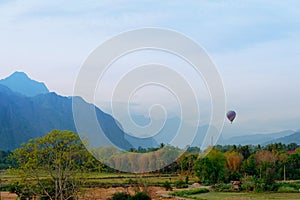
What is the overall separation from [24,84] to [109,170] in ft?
234

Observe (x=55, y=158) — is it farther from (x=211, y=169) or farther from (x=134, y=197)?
(x=211, y=169)

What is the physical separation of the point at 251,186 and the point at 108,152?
289 inches

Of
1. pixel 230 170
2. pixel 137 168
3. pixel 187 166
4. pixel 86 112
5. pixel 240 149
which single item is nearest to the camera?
pixel 86 112

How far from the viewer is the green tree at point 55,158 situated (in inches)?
404

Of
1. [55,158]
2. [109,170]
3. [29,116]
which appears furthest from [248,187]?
[29,116]

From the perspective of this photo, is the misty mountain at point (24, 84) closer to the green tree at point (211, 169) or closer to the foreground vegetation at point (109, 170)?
the foreground vegetation at point (109, 170)

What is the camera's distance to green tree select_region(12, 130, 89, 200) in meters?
→ 10.3

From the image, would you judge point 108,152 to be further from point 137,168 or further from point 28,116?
point 28,116

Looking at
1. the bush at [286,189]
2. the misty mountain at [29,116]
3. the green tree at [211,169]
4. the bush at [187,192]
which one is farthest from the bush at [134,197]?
the misty mountain at [29,116]

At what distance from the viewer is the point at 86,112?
17.0 m

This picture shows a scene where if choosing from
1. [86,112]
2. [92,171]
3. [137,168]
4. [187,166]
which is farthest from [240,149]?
[92,171]

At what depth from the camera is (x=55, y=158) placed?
1038cm

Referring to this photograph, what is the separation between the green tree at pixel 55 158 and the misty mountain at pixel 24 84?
8836cm

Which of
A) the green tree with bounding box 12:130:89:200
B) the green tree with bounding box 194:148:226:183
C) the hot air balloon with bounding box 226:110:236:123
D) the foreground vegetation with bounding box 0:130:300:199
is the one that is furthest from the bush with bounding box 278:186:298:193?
the green tree with bounding box 12:130:89:200
